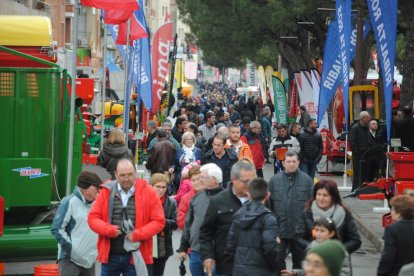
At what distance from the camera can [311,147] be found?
2372cm

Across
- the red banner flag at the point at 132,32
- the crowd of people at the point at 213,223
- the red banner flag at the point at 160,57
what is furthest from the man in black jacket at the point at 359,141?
the crowd of people at the point at 213,223

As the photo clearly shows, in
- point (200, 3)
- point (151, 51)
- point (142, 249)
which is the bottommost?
point (142, 249)

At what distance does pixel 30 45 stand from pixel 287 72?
50.8m

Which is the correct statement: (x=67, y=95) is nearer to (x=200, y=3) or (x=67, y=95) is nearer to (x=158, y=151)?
(x=158, y=151)

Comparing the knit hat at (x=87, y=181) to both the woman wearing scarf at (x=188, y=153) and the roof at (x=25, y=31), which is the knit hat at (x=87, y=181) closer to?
the roof at (x=25, y=31)

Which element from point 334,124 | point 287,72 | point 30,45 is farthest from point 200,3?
point 30,45

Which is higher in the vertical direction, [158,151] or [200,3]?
[200,3]

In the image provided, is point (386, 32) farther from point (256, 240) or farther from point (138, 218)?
point (256, 240)

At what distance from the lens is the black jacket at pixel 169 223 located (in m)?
11.6

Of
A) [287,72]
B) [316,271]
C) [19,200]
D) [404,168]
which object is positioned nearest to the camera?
[316,271]

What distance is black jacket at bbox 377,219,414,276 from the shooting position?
9.50 metres

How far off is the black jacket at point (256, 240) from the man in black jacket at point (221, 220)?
0.54 metres

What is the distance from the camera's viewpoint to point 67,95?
15.1 meters

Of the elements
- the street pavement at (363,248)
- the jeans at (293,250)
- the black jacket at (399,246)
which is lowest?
the street pavement at (363,248)
